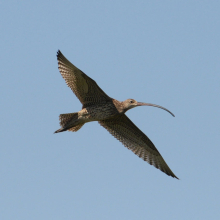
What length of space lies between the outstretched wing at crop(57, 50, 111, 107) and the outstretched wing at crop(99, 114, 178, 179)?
1.36 metres

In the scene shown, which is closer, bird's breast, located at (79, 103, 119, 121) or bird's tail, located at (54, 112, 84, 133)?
bird's breast, located at (79, 103, 119, 121)

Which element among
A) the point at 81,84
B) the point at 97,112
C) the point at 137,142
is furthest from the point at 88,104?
the point at 137,142

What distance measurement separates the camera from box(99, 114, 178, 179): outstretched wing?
15.4 metres

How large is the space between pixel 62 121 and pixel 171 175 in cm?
376

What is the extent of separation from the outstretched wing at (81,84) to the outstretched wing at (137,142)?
136cm

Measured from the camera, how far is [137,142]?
1569 centimetres

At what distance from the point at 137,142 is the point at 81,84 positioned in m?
2.86

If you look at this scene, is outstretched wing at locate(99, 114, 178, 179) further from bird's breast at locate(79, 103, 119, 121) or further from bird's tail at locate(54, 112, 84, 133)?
bird's tail at locate(54, 112, 84, 133)

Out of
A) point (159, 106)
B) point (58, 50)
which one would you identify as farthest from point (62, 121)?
point (159, 106)

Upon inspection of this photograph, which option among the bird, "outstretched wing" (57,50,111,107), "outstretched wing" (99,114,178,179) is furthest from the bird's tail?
"outstretched wing" (99,114,178,179)

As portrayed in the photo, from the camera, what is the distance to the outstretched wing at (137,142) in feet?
50.5

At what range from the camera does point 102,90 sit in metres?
13.8

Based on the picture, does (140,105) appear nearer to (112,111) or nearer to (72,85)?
(112,111)

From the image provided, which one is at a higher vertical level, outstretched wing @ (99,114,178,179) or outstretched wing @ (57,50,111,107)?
outstretched wing @ (57,50,111,107)
